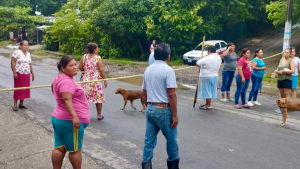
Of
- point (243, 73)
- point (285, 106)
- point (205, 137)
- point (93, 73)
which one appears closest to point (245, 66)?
point (243, 73)

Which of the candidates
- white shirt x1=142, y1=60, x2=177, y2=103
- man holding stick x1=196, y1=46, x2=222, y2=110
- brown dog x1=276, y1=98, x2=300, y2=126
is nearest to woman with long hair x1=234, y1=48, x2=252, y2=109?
man holding stick x1=196, y1=46, x2=222, y2=110

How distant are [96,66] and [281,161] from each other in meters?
4.22

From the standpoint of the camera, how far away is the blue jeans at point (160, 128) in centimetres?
471

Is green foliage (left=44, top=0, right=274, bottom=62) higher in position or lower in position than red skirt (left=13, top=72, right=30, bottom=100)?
higher

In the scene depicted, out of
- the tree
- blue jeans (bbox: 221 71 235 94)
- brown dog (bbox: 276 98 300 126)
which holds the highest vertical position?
the tree

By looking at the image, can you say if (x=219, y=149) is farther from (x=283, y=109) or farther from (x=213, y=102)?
(x=213, y=102)

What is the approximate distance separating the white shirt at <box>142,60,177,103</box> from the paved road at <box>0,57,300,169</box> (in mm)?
1279

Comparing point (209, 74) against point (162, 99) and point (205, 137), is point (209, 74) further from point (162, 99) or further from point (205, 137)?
point (162, 99)

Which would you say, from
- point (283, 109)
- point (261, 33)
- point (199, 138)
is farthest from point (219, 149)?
point (261, 33)

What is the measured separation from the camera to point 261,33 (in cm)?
3050

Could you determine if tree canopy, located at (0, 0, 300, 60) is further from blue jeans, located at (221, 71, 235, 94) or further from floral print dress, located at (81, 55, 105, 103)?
floral print dress, located at (81, 55, 105, 103)

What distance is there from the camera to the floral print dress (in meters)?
7.73

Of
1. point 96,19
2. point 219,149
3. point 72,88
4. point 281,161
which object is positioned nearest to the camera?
point 72,88

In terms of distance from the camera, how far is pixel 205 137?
691 cm
